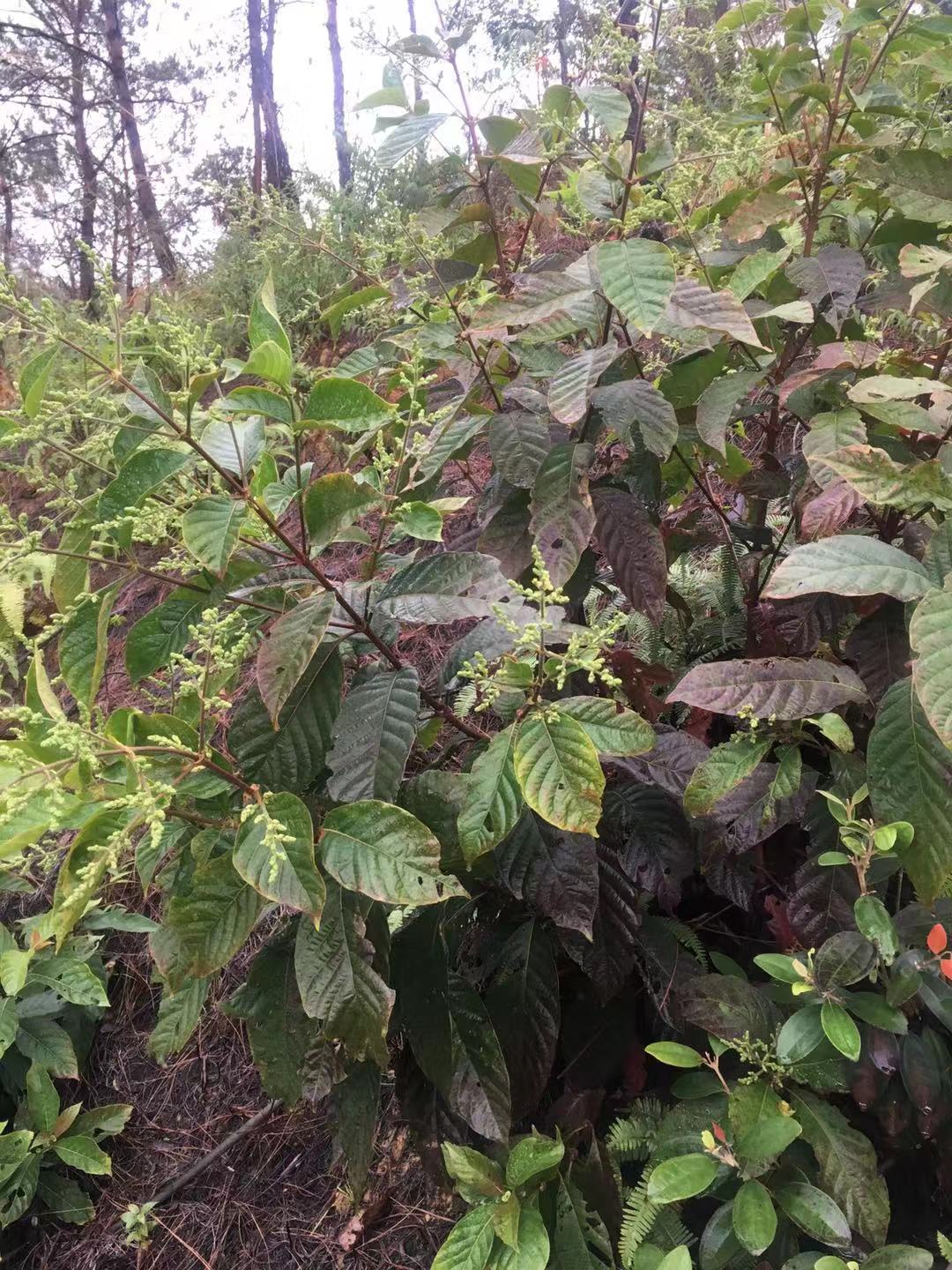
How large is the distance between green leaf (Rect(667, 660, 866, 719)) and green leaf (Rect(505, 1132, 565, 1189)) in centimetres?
59

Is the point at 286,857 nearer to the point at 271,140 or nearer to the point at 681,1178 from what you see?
the point at 681,1178

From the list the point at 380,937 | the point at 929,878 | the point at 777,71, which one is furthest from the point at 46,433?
the point at 777,71

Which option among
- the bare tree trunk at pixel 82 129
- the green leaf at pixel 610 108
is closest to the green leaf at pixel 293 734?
the green leaf at pixel 610 108

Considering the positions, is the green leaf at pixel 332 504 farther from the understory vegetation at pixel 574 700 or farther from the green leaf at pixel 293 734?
the green leaf at pixel 293 734

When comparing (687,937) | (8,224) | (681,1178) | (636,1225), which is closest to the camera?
(681,1178)

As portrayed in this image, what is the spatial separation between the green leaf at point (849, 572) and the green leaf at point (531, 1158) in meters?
0.74

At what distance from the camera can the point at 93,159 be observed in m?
8.84

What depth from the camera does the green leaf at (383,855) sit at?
766 millimetres

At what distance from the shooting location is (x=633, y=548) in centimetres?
111

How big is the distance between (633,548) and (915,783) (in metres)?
0.49

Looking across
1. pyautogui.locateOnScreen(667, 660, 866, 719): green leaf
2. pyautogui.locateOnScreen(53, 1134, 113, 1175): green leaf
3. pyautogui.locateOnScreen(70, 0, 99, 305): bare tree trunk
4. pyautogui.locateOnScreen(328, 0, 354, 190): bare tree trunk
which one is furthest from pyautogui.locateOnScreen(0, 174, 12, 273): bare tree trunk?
pyautogui.locateOnScreen(667, 660, 866, 719): green leaf

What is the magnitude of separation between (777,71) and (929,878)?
4.38 ft

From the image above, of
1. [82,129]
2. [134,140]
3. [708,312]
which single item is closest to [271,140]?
[134,140]

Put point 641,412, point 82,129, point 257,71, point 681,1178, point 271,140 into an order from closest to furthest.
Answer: point 681,1178 < point 641,412 < point 82,129 < point 271,140 < point 257,71
